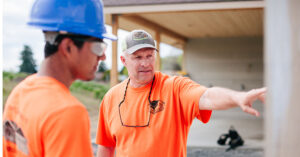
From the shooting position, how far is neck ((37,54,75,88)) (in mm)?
1241

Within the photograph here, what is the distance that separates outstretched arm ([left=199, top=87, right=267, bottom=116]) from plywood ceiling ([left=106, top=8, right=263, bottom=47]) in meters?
6.15

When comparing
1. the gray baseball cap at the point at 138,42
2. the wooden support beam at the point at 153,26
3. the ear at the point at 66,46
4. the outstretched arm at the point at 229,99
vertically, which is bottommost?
the outstretched arm at the point at 229,99

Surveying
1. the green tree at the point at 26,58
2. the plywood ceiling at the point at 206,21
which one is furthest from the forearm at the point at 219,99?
the green tree at the point at 26,58

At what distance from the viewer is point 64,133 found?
107 cm

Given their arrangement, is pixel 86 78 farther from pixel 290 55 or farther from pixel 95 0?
pixel 290 55

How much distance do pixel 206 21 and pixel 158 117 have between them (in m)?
8.29

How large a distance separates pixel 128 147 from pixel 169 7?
5.42 m

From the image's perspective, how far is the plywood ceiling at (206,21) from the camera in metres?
8.75

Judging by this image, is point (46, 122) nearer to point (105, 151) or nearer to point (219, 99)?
point (219, 99)

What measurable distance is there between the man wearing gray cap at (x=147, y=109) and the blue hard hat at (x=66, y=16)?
0.85m

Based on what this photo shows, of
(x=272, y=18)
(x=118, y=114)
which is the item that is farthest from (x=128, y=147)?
(x=272, y=18)

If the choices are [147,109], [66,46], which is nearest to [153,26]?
[147,109]

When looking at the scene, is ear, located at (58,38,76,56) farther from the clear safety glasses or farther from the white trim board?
the white trim board

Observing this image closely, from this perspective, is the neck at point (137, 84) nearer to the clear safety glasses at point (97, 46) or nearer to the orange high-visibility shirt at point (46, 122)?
the clear safety glasses at point (97, 46)
